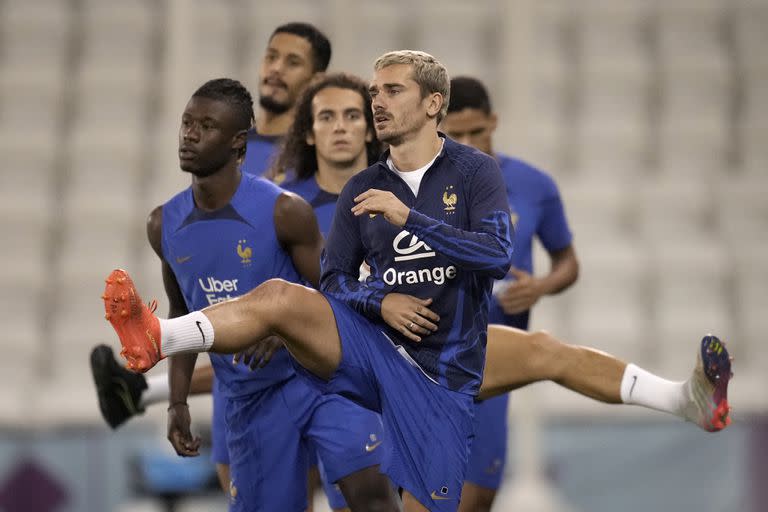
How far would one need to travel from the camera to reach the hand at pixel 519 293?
544cm

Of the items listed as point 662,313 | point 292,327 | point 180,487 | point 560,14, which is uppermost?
point 560,14

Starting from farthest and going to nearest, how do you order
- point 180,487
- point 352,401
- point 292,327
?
point 180,487
point 352,401
point 292,327

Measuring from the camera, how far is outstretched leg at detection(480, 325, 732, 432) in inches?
188

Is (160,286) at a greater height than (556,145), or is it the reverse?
(556,145)

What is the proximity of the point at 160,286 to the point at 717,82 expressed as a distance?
4010 millimetres

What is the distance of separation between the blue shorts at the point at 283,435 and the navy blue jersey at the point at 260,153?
1.14 m

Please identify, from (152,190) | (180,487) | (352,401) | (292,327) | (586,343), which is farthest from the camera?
(152,190)

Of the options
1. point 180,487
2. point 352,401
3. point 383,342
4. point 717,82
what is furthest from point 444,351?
point 717,82

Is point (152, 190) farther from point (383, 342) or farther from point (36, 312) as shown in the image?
point (383, 342)

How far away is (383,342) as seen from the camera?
416 cm

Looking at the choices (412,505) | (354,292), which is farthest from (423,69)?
(412,505)

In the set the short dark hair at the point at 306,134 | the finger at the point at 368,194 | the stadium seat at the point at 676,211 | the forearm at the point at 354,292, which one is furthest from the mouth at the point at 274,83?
the stadium seat at the point at 676,211

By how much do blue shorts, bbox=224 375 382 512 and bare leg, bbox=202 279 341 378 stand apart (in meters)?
0.51

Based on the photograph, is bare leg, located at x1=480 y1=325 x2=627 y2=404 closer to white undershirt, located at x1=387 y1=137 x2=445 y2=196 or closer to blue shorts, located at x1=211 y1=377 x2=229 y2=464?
white undershirt, located at x1=387 y1=137 x2=445 y2=196
